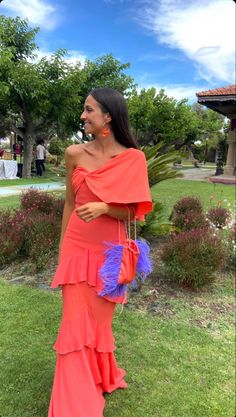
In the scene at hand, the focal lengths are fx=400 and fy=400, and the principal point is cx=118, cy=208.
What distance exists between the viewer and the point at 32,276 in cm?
493

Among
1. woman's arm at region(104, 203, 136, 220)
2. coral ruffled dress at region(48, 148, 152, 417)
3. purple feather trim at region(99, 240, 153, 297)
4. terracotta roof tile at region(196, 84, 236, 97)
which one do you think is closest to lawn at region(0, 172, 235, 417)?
coral ruffled dress at region(48, 148, 152, 417)

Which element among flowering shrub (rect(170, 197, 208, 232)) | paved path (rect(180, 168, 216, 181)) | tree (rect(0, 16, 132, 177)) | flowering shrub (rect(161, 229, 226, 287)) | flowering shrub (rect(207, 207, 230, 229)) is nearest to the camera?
flowering shrub (rect(161, 229, 226, 287))

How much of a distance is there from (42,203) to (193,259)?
9.93ft

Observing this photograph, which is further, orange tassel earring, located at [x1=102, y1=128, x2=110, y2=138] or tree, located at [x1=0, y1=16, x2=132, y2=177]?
tree, located at [x1=0, y1=16, x2=132, y2=177]

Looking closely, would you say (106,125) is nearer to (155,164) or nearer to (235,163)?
(155,164)

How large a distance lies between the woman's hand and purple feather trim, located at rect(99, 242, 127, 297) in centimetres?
27

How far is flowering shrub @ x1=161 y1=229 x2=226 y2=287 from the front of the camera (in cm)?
455

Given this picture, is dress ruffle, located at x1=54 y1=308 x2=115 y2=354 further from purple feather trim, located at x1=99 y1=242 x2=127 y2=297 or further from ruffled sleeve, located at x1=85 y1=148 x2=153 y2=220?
ruffled sleeve, located at x1=85 y1=148 x2=153 y2=220

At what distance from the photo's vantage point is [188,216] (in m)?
6.46

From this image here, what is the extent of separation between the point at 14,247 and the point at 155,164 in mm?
2218

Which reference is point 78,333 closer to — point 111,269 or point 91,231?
point 111,269

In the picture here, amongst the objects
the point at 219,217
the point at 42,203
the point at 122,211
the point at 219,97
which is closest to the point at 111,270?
the point at 122,211

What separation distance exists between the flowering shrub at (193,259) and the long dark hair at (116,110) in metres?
2.61

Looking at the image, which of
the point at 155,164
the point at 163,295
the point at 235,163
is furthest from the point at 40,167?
the point at 163,295
